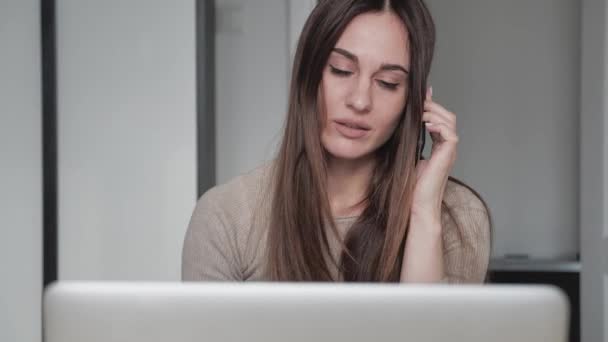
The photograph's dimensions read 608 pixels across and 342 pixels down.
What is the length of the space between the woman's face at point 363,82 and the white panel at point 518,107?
6.04ft

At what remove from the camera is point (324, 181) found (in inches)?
49.1

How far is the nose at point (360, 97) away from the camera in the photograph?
1.20 meters

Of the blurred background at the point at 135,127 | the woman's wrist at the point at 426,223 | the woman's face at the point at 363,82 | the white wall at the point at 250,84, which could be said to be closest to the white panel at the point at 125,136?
the blurred background at the point at 135,127

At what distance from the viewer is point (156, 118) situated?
211 centimetres

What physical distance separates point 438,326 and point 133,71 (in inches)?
69.8

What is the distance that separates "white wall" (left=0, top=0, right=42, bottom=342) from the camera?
2.10m

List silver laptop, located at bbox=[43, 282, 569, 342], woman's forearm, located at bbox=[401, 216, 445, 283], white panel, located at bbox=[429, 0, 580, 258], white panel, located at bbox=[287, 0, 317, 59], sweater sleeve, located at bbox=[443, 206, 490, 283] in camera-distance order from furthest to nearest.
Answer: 1. white panel, located at bbox=[429, 0, 580, 258]
2. white panel, located at bbox=[287, 0, 317, 59]
3. sweater sleeve, located at bbox=[443, 206, 490, 283]
4. woman's forearm, located at bbox=[401, 216, 445, 283]
5. silver laptop, located at bbox=[43, 282, 569, 342]

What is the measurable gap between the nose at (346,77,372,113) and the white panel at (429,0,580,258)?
73.9 inches

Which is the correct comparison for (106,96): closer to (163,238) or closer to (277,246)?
(163,238)

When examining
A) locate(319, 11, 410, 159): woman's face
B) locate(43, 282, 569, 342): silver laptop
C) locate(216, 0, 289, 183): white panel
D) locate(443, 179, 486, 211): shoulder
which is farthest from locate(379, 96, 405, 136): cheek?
locate(216, 0, 289, 183): white panel

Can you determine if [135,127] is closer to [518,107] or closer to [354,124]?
[354,124]

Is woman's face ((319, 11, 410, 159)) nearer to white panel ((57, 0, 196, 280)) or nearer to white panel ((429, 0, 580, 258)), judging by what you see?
white panel ((57, 0, 196, 280))

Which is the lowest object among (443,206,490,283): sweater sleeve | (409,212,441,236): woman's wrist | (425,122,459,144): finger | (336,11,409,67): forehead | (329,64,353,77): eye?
(443,206,490,283): sweater sleeve

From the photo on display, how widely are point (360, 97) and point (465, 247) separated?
33cm
